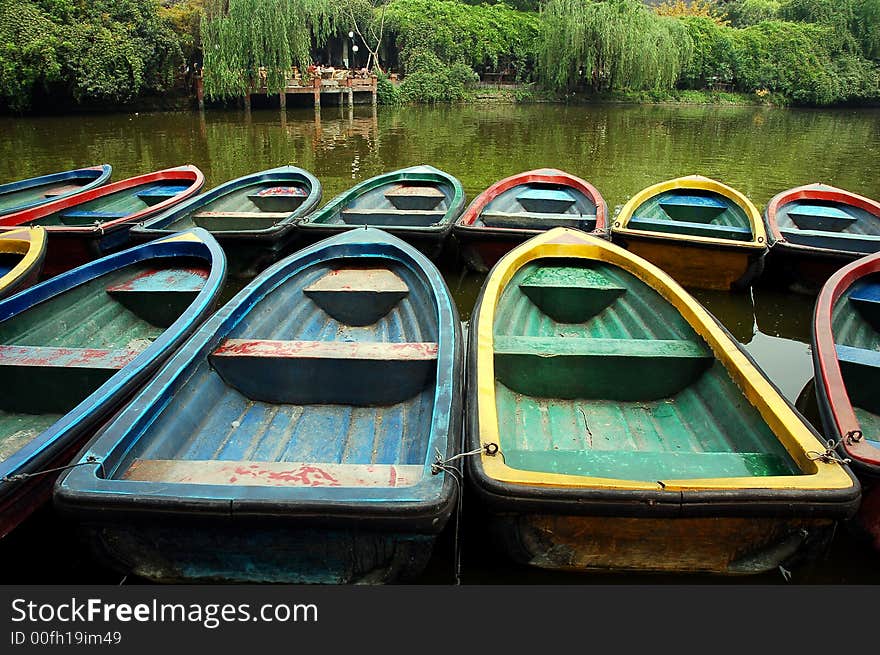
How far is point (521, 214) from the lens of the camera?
6.36 m

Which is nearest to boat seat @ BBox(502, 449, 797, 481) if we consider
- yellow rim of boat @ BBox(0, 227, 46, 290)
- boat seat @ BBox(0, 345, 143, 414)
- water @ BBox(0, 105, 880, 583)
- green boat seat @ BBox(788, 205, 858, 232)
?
water @ BBox(0, 105, 880, 583)

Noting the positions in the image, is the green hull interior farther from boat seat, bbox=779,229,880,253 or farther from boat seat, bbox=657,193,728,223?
boat seat, bbox=657,193,728,223

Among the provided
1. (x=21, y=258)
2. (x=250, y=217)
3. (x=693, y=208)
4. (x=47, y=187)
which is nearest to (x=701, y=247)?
(x=693, y=208)

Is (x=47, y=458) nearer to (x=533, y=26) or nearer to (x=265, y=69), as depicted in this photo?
(x=265, y=69)

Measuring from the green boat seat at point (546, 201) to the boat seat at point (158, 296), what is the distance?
4.61m

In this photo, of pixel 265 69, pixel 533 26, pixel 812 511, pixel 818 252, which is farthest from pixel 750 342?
pixel 533 26

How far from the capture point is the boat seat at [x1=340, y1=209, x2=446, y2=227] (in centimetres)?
661

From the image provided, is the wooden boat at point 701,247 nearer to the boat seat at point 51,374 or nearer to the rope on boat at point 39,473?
the boat seat at point 51,374

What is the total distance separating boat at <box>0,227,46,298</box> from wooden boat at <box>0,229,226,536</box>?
19.9 inches

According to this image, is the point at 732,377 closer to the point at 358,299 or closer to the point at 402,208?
the point at 358,299

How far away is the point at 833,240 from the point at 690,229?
1.47 m

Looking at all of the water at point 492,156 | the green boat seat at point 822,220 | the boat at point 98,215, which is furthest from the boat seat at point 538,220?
the boat at point 98,215

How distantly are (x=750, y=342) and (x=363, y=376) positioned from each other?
378 cm
